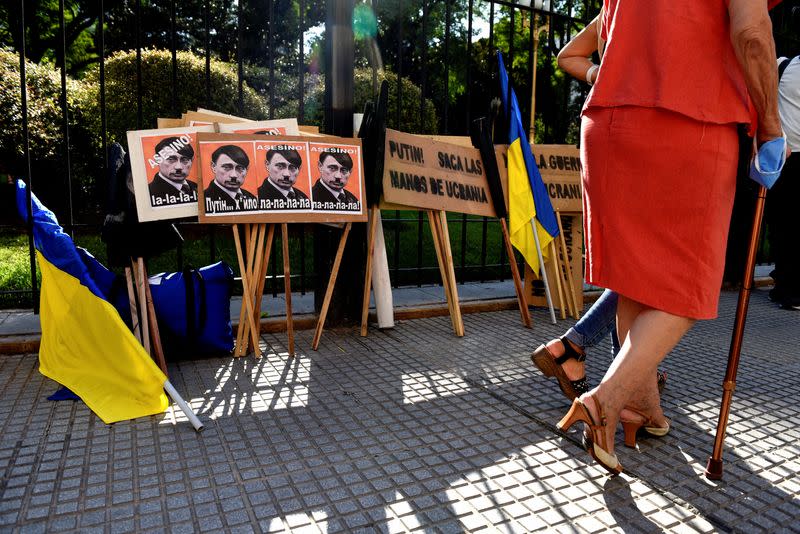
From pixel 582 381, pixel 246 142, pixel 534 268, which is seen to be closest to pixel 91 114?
pixel 246 142

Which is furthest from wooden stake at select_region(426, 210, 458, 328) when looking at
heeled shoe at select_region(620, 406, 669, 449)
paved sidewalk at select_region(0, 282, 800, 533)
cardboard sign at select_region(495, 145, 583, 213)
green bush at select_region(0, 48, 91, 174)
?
green bush at select_region(0, 48, 91, 174)

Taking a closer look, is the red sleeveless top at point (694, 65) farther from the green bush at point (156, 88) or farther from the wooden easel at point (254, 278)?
the green bush at point (156, 88)

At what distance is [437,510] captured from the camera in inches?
82.0

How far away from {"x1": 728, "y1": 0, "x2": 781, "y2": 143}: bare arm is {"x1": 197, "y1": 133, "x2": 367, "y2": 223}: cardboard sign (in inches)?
93.7

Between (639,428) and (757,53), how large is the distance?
157 cm

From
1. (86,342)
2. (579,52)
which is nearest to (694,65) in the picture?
(579,52)

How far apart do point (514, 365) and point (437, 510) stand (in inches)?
68.6

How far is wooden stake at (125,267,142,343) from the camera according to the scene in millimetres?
3266

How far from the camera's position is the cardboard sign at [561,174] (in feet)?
16.3

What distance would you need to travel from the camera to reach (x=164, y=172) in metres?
3.47

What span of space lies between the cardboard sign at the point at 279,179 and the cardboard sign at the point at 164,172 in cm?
8

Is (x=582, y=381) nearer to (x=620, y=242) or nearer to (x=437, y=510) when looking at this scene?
(x=620, y=242)

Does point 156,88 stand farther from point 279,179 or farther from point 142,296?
point 142,296

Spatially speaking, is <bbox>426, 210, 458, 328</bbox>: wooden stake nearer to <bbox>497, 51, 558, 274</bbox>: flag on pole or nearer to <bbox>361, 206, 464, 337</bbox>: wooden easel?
<bbox>361, 206, 464, 337</bbox>: wooden easel
